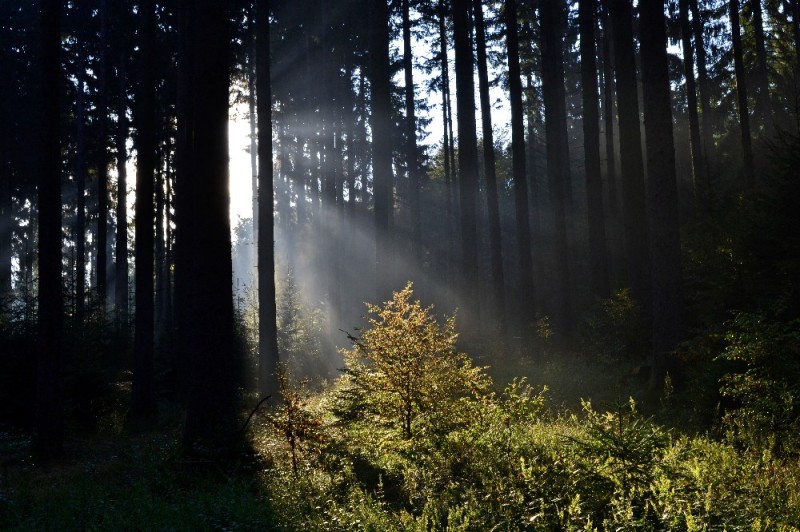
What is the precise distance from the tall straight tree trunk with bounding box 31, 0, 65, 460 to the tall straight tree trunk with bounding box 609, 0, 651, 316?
442 inches

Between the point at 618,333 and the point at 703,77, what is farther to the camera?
the point at 703,77

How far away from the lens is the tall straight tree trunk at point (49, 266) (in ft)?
35.3

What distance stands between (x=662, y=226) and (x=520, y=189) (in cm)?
1092

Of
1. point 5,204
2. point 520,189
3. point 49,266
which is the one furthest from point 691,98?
point 5,204

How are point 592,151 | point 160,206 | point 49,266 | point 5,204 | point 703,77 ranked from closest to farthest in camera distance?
point 49,266
point 592,151
point 160,206
point 703,77
point 5,204

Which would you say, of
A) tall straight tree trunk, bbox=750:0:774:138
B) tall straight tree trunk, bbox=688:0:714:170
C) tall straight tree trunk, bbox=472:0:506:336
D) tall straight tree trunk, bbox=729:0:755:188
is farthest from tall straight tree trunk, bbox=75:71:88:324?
tall straight tree trunk, bbox=750:0:774:138

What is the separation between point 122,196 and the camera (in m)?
23.9

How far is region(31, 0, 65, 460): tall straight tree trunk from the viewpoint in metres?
10.8

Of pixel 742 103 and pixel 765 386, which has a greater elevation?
pixel 742 103

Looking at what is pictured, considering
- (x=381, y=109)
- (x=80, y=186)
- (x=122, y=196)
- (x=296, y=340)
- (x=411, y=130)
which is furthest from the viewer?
(x=411, y=130)

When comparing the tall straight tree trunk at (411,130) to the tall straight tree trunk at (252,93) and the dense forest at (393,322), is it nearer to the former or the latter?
the dense forest at (393,322)

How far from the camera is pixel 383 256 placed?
1700 centimetres

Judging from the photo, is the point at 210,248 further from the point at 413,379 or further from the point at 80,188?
the point at 80,188

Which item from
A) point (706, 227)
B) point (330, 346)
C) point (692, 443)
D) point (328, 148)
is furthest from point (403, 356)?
point (328, 148)
